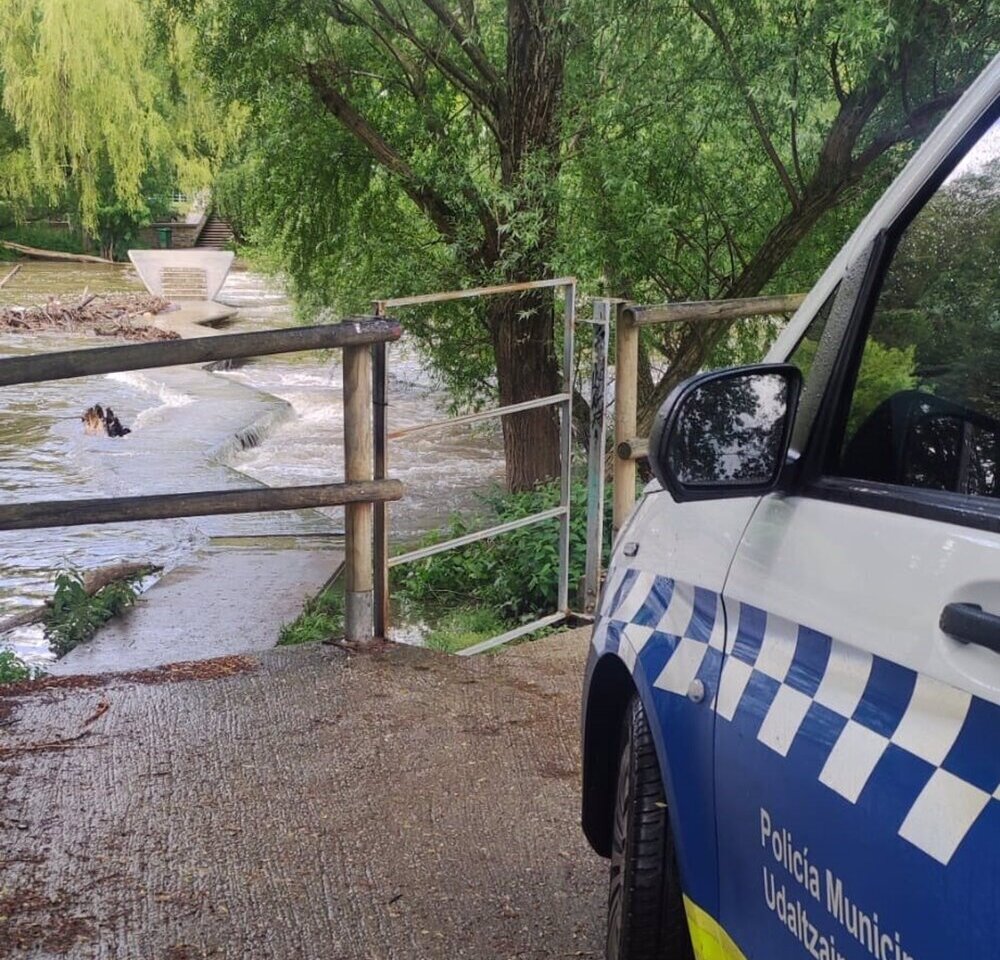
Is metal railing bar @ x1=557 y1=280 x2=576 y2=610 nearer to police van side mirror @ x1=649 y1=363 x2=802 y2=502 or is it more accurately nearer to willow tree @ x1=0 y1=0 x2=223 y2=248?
police van side mirror @ x1=649 y1=363 x2=802 y2=502

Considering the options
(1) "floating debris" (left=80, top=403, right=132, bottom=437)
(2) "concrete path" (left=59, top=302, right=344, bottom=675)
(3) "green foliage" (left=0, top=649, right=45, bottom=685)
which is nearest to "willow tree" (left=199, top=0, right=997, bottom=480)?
(2) "concrete path" (left=59, top=302, right=344, bottom=675)

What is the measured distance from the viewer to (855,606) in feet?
5.35

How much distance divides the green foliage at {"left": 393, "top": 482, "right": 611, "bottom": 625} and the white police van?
532cm

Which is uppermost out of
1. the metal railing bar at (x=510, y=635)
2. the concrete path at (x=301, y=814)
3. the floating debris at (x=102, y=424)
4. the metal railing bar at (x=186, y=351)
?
the metal railing bar at (x=186, y=351)

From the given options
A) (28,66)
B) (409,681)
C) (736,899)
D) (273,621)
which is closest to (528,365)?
(273,621)

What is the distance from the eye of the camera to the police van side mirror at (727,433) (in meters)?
1.96

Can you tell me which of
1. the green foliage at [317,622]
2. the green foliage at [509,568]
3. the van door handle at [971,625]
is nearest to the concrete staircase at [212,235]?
the green foliage at [509,568]

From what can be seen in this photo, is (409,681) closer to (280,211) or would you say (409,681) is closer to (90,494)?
(280,211)

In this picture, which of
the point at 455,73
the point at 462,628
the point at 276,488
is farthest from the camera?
the point at 455,73

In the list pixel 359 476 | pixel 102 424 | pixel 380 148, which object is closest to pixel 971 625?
pixel 359 476

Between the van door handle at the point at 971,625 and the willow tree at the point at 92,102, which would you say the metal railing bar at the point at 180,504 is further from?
the willow tree at the point at 92,102

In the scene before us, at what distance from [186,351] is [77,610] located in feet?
15.9

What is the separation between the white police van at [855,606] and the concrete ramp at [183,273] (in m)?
37.5

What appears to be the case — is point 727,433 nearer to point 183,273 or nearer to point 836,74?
point 836,74
